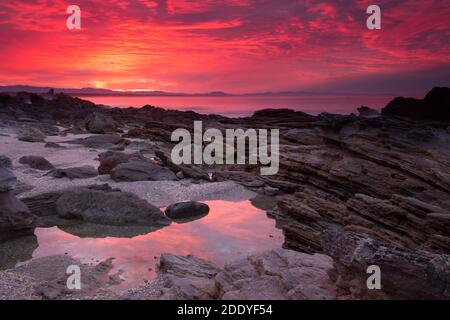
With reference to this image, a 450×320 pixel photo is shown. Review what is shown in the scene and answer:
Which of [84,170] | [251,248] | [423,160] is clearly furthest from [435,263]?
[84,170]

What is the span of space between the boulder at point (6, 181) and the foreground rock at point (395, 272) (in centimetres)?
1218

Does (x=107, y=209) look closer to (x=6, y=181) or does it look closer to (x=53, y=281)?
(x=6, y=181)

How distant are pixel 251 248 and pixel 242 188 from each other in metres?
9.50

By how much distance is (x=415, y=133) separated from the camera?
2245 centimetres

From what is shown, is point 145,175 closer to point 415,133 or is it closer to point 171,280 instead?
point 171,280

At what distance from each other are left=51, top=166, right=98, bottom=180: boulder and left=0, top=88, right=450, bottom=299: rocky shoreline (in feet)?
0.24

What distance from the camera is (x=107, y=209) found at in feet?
55.0

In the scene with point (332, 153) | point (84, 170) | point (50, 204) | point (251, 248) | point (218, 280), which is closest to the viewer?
point (218, 280)

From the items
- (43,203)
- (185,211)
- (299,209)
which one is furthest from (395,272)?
(43,203)

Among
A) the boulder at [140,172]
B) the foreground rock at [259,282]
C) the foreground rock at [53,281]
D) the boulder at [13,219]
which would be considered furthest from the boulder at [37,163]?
the foreground rock at [259,282]

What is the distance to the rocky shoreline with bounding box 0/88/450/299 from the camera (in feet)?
27.0

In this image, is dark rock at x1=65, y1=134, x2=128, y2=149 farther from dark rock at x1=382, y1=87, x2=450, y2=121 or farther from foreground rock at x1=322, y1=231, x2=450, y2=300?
foreground rock at x1=322, y1=231, x2=450, y2=300

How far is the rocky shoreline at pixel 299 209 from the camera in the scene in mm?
8227

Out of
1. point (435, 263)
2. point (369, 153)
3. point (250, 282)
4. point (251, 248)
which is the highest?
point (369, 153)
